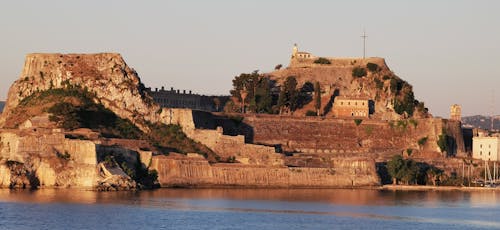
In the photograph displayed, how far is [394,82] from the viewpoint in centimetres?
13238

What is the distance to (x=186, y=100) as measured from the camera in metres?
128

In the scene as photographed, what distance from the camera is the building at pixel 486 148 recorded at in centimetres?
12406

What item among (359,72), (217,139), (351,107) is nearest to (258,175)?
(217,139)

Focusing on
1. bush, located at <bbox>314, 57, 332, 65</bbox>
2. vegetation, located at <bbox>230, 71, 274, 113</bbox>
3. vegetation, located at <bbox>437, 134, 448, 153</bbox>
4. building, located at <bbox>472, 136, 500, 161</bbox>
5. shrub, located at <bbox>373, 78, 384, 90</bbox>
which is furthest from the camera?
bush, located at <bbox>314, 57, 332, 65</bbox>

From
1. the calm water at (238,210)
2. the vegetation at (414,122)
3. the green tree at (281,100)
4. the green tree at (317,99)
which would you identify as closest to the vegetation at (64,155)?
the calm water at (238,210)

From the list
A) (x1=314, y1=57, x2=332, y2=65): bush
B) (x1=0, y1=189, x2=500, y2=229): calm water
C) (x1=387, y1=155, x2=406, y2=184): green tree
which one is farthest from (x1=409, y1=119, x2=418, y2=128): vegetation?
(x1=0, y1=189, x2=500, y2=229): calm water

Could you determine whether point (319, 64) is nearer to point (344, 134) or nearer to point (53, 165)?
point (344, 134)

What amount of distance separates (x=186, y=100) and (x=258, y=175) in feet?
76.5

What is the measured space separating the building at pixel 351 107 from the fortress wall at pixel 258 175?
19.8 m

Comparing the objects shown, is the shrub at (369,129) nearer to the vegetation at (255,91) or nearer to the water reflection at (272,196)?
the vegetation at (255,91)

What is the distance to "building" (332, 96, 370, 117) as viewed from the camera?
13025 cm

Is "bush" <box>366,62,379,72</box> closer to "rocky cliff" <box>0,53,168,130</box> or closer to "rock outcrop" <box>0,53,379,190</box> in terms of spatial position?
"rock outcrop" <box>0,53,379,190</box>

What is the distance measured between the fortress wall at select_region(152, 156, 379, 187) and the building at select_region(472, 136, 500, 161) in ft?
58.6

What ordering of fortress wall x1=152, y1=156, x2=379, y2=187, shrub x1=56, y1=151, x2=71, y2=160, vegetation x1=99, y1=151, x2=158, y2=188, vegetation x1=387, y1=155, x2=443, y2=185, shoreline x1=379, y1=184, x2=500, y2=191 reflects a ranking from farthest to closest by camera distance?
1. vegetation x1=387, y1=155, x2=443, y2=185
2. shoreline x1=379, y1=184, x2=500, y2=191
3. fortress wall x1=152, y1=156, x2=379, y2=187
4. vegetation x1=99, y1=151, x2=158, y2=188
5. shrub x1=56, y1=151, x2=71, y2=160
